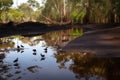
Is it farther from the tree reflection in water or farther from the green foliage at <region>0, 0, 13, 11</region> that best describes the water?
the green foliage at <region>0, 0, 13, 11</region>

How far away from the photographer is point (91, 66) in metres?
10.5

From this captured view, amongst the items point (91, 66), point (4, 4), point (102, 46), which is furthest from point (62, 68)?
point (4, 4)

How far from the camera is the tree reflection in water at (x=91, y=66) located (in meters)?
8.91

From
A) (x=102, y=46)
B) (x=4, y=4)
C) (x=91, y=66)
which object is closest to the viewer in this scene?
(x=91, y=66)

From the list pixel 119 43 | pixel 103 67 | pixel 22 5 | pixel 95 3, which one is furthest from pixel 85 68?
pixel 22 5

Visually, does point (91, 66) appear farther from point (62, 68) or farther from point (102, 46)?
point (102, 46)

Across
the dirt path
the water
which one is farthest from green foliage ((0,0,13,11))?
the water

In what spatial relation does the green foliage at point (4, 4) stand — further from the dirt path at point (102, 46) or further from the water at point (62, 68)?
the water at point (62, 68)

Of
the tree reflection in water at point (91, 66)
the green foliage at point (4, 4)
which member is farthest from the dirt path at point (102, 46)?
the green foliage at point (4, 4)

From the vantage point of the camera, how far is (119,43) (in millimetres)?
14125

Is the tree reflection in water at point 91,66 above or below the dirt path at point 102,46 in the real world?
below

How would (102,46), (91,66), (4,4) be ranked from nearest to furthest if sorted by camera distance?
(91,66)
(102,46)
(4,4)

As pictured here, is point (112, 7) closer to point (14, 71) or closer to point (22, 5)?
point (14, 71)

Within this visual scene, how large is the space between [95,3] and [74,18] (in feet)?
50.1
